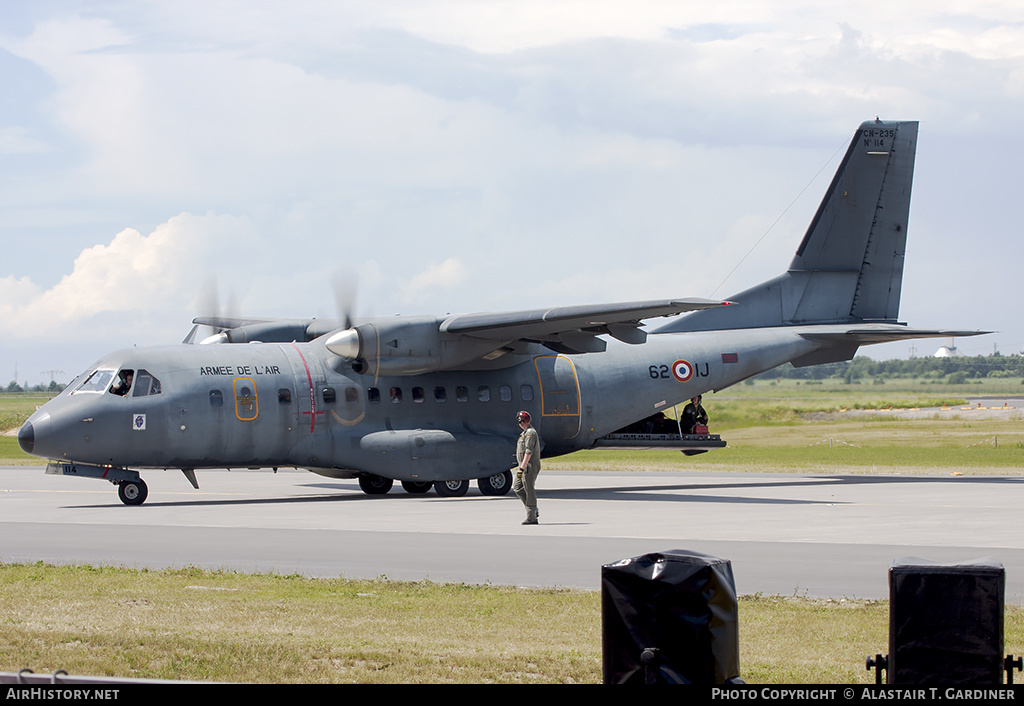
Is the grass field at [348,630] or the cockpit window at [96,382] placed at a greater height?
the cockpit window at [96,382]

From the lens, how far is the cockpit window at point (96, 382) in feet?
74.2

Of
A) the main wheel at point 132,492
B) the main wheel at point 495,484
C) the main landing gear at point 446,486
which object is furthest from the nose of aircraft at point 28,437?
the main wheel at point 495,484

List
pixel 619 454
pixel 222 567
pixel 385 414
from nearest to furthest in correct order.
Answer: pixel 222 567
pixel 385 414
pixel 619 454

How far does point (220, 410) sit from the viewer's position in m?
23.0

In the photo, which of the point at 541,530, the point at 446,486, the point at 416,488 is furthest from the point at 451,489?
the point at 541,530

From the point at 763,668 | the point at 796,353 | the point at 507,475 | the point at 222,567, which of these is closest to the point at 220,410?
the point at 507,475

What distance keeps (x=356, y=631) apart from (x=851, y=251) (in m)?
23.7

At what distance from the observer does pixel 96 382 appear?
22.7m

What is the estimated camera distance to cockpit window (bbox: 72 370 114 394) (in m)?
22.6

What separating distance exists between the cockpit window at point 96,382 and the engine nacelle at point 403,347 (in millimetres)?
4397

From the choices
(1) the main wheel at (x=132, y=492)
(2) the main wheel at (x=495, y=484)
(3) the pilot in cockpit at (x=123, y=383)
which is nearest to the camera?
Result: (3) the pilot in cockpit at (x=123, y=383)

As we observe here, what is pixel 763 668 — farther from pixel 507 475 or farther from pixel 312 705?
pixel 507 475

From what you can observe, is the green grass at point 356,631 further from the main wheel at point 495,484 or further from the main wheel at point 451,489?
the main wheel at point 495,484

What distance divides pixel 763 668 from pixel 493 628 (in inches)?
98.2
